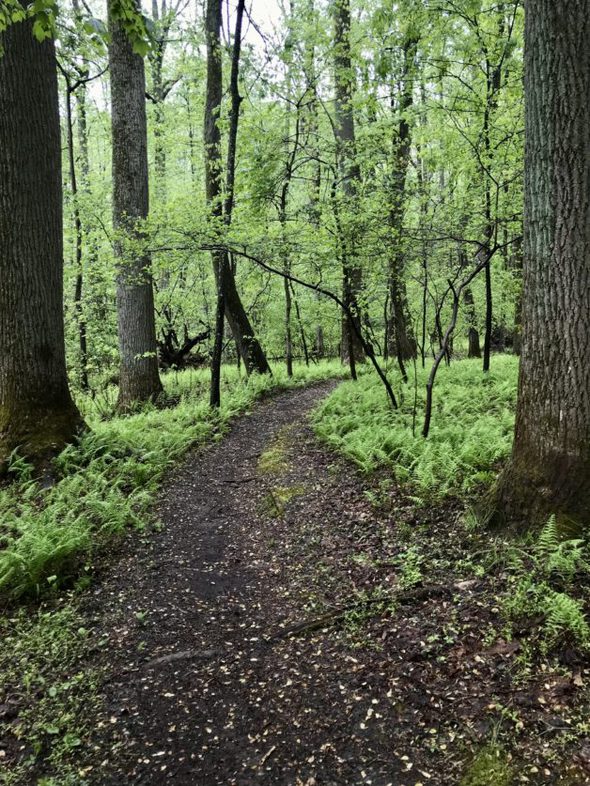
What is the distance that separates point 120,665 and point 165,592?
0.91 meters

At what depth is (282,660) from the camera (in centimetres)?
358

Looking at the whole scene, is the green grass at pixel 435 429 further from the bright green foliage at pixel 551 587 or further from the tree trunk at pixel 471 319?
the tree trunk at pixel 471 319

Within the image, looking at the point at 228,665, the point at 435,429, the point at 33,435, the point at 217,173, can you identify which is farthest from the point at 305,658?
the point at 217,173

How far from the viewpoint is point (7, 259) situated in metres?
6.30

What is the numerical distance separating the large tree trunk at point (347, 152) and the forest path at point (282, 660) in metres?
4.81

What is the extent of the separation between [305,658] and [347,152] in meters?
11.0

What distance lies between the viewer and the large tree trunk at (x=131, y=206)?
10.6 m

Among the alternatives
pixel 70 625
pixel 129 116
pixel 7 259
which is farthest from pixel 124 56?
pixel 70 625

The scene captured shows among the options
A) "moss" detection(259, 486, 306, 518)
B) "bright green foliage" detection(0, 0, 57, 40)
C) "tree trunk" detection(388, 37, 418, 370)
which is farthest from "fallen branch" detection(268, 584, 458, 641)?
"tree trunk" detection(388, 37, 418, 370)

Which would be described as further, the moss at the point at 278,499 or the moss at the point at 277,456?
the moss at the point at 277,456

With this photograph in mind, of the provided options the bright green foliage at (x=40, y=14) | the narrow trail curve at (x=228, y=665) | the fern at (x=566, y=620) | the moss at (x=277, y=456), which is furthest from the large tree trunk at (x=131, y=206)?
the fern at (x=566, y=620)

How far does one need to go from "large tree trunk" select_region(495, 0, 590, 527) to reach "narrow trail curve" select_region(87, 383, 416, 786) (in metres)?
2.26

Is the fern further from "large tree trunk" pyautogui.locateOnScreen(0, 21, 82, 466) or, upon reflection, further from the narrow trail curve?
"large tree trunk" pyautogui.locateOnScreen(0, 21, 82, 466)

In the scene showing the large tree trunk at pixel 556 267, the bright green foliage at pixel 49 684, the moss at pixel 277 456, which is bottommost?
the bright green foliage at pixel 49 684
